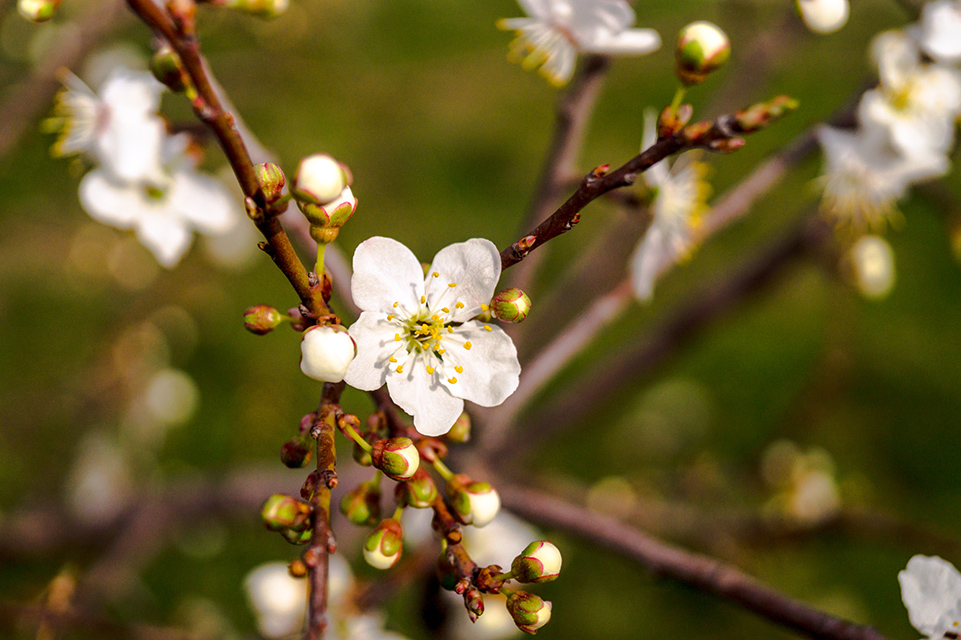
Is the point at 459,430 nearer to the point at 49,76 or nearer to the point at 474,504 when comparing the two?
the point at 474,504

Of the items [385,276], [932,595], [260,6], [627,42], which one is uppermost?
[260,6]

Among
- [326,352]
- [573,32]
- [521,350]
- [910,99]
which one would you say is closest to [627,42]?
[573,32]

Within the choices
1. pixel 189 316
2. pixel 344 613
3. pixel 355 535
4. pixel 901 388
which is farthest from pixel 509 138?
pixel 344 613

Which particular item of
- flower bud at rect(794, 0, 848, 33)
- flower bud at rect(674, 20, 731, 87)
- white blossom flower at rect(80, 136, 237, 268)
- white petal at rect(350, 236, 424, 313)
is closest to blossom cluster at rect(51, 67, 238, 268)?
white blossom flower at rect(80, 136, 237, 268)

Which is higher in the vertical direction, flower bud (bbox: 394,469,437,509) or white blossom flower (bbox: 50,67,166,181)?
white blossom flower (bbox: 50,67,166,181)

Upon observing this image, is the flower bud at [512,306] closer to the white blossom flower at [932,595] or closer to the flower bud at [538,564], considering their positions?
the flower bud at [538,564]

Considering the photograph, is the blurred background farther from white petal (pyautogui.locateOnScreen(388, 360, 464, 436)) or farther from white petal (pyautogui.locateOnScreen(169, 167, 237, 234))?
white petal (pyautogui.locateOnScreen(169, 167, 237, 234))
